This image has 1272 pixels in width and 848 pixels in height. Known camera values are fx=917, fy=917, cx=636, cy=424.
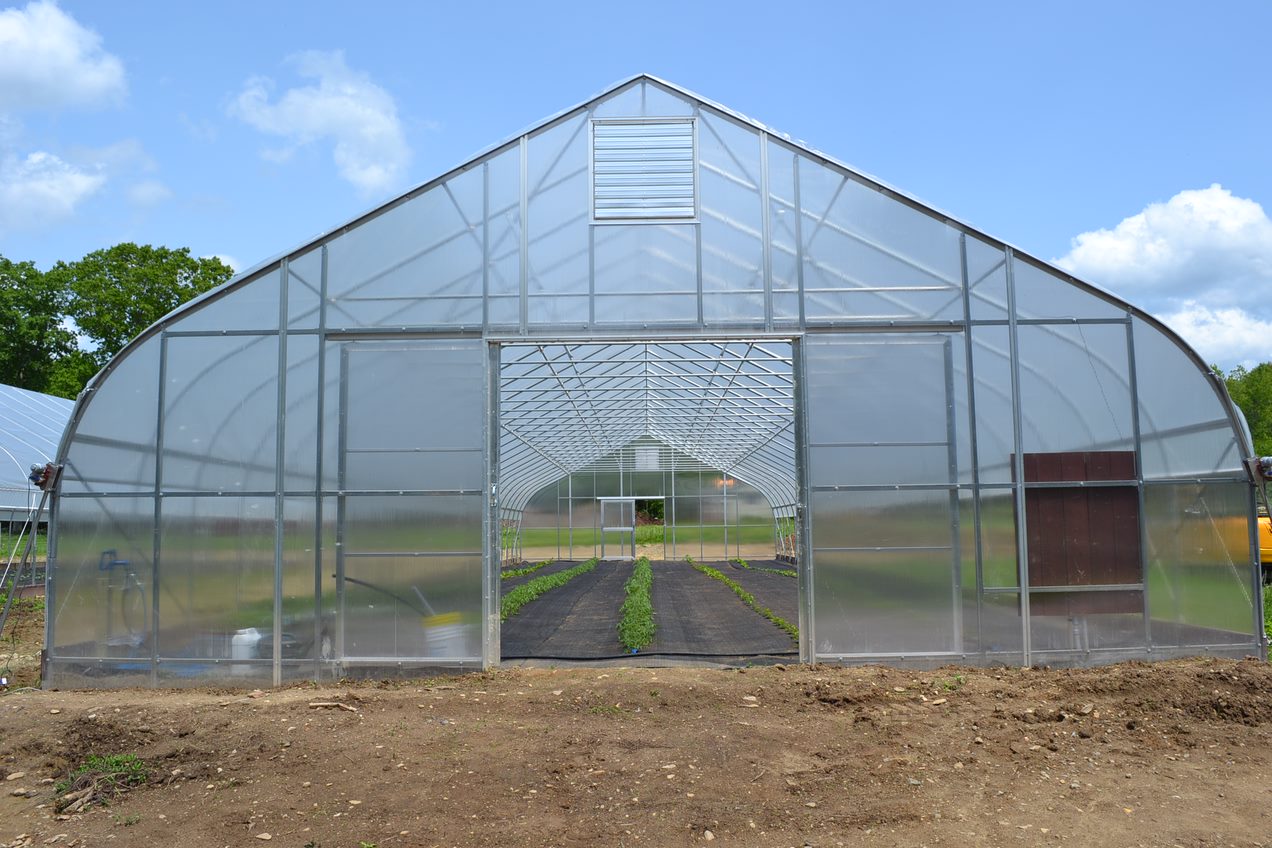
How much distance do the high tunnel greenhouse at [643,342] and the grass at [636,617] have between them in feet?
12.4

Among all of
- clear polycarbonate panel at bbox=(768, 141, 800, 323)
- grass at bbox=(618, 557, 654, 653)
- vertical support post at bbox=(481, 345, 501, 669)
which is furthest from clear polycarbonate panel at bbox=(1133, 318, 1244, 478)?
vertical support post at bbox=(481, 345, 501, 669)

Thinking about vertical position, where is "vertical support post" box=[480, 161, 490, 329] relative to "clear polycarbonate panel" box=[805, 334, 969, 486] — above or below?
above

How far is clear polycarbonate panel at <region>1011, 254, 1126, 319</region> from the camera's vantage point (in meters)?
11.4

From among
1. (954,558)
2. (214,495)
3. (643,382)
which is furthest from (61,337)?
(954,558)

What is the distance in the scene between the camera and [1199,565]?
36.8ft

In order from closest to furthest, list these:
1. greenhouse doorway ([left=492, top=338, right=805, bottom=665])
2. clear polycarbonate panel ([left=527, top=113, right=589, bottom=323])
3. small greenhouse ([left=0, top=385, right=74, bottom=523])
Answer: clear polycarbonate panel ([left=527, top=113, right=589, bottom=323])
greenhouse doorway ([left=492, top=338, right=805, bottom=665])
small greenhouse ([left=0, top=385, right=74, bottom=523])

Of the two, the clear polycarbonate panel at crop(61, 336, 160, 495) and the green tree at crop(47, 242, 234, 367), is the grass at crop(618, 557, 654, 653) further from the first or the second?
the green tree at crop(47, 242, 234, 367)

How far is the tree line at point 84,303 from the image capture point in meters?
42.8

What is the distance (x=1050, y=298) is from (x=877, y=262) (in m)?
2.20

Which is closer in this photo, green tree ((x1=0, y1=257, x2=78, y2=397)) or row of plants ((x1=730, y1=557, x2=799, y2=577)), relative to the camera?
row of plants ((x1=730, y1=557, x2=799, y2=577))

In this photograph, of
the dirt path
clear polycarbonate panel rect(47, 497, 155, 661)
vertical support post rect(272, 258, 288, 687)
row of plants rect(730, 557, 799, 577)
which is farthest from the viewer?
row of plants rect(730, 557, 799, 577)

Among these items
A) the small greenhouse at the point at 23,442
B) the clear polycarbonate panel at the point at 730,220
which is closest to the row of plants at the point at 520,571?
the small greenhouse at the point at 23,442

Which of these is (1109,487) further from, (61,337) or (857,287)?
(61,337)

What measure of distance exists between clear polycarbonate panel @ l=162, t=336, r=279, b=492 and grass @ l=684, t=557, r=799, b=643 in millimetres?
8215
